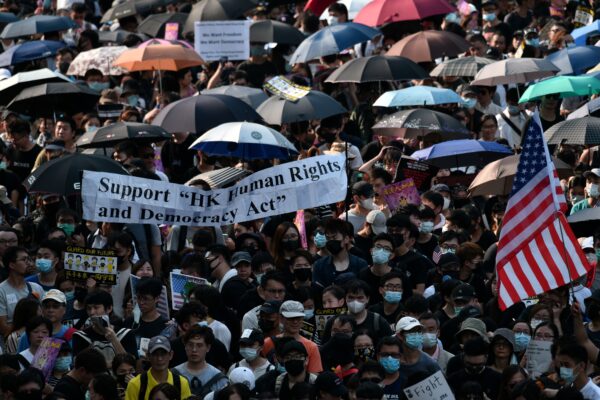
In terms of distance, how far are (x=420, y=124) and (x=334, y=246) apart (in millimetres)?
3975

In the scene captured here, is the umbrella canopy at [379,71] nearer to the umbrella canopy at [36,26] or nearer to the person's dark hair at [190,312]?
the umbrella canopy at [36,26]

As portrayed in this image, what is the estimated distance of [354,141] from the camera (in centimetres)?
2378

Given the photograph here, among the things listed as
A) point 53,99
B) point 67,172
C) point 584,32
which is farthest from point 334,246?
point 584,32

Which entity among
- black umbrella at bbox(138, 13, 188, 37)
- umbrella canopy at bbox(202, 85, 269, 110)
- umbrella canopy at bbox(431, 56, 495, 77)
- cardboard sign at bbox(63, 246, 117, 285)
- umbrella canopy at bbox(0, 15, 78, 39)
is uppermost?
cardboard sign at bbox(63, 246, 117, 285)

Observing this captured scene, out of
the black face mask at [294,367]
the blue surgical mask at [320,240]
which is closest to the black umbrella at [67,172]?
the blue surgical mask at [320,240]

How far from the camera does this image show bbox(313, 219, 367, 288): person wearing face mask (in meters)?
19.0

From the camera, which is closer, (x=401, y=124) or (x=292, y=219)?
(x=292, y=219)

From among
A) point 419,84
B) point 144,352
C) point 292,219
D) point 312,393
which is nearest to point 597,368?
point 312,393

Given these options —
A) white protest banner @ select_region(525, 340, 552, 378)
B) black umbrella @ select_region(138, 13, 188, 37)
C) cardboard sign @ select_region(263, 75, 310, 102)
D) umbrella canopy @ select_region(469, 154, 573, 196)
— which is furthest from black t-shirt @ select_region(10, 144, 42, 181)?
white protest banner @ select_region(525, 340, 552, 378)

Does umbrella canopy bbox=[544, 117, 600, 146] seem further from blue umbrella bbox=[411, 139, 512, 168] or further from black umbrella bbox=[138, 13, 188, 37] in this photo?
black umbrella bbox=[138, 13, 188, 37]

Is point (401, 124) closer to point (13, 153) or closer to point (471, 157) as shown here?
point (471, 157)

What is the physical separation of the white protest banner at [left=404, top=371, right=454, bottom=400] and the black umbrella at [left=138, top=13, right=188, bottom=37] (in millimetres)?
13728

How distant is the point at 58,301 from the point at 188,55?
8909mm

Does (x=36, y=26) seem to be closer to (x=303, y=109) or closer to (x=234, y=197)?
(x=303, y=109)
